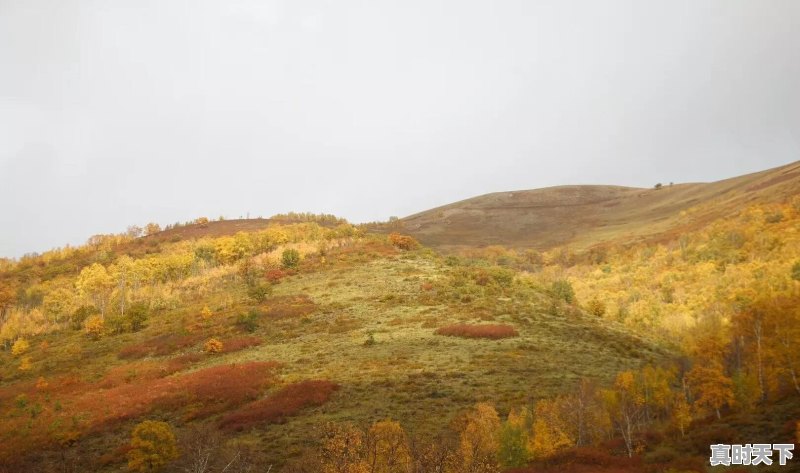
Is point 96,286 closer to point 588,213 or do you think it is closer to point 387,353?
point 387,353

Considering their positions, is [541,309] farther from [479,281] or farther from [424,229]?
[424,229]

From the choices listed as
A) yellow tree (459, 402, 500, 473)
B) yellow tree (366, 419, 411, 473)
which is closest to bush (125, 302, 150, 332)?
yellow tree (459, 402, 500, 473)

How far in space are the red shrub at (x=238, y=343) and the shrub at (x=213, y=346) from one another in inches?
13.7

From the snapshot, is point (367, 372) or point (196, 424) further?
point (367, 372)

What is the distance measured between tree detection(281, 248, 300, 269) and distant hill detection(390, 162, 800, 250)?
54.0 metres

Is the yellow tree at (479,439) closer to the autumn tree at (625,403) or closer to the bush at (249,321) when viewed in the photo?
the autumn tree at (625,403)

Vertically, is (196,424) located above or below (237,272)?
below

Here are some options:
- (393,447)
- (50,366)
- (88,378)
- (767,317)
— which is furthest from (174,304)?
(767,317)

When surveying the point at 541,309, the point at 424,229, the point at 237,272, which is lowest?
the point at 541,309

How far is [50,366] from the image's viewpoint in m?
36.8

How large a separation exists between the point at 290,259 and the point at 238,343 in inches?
878

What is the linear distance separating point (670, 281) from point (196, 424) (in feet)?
166

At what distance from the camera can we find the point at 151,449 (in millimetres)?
18891

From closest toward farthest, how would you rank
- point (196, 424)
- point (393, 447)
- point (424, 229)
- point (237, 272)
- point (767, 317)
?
point (393, 447), point (196, 424), point (767, 317), point (237, 272), point (424, 229)
